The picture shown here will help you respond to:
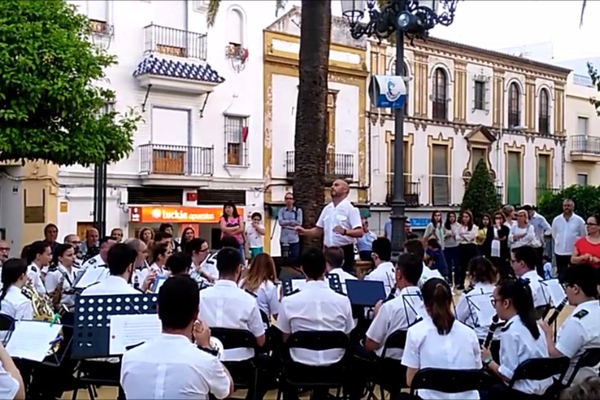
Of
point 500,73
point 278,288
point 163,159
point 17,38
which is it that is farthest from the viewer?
point 500,73

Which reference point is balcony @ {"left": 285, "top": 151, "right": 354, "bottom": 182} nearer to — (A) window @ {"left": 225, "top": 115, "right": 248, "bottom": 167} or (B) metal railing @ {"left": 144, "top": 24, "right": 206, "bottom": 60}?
(A) window @ {"left": 225, "top": 115, "right": 248, "bottom": 167}

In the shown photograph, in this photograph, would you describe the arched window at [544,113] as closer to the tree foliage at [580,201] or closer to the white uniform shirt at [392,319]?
the tree foliage at [580,201]

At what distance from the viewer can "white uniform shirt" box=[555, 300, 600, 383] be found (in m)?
5.25

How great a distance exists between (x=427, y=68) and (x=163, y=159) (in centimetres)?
1298

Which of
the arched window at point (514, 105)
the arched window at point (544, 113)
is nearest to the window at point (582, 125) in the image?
the arched window at point (544, 113)

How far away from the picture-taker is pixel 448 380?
15.4 feet

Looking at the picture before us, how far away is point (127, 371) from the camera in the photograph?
3.74m

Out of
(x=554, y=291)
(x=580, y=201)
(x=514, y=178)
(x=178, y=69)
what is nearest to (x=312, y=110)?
(x=554, y=291)

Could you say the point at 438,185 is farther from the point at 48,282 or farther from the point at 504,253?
the point at 48,282

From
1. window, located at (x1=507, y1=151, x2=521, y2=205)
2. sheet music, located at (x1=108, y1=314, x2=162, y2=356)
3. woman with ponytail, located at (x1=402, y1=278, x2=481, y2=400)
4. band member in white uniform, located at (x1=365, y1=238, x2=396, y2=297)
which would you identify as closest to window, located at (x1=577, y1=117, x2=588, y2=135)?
window, located at (x1=507, y1=151, x2=521, y2=205)

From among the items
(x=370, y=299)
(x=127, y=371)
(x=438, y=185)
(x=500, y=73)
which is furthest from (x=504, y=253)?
(x=500, y=73)

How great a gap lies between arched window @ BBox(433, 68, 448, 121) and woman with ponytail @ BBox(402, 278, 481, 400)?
2778cm

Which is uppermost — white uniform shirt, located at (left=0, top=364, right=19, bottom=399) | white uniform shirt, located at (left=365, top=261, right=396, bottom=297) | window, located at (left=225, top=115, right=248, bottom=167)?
window, located at (left=225, top=115, right=248, bottom=167)

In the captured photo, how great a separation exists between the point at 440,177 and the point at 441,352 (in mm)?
28076
